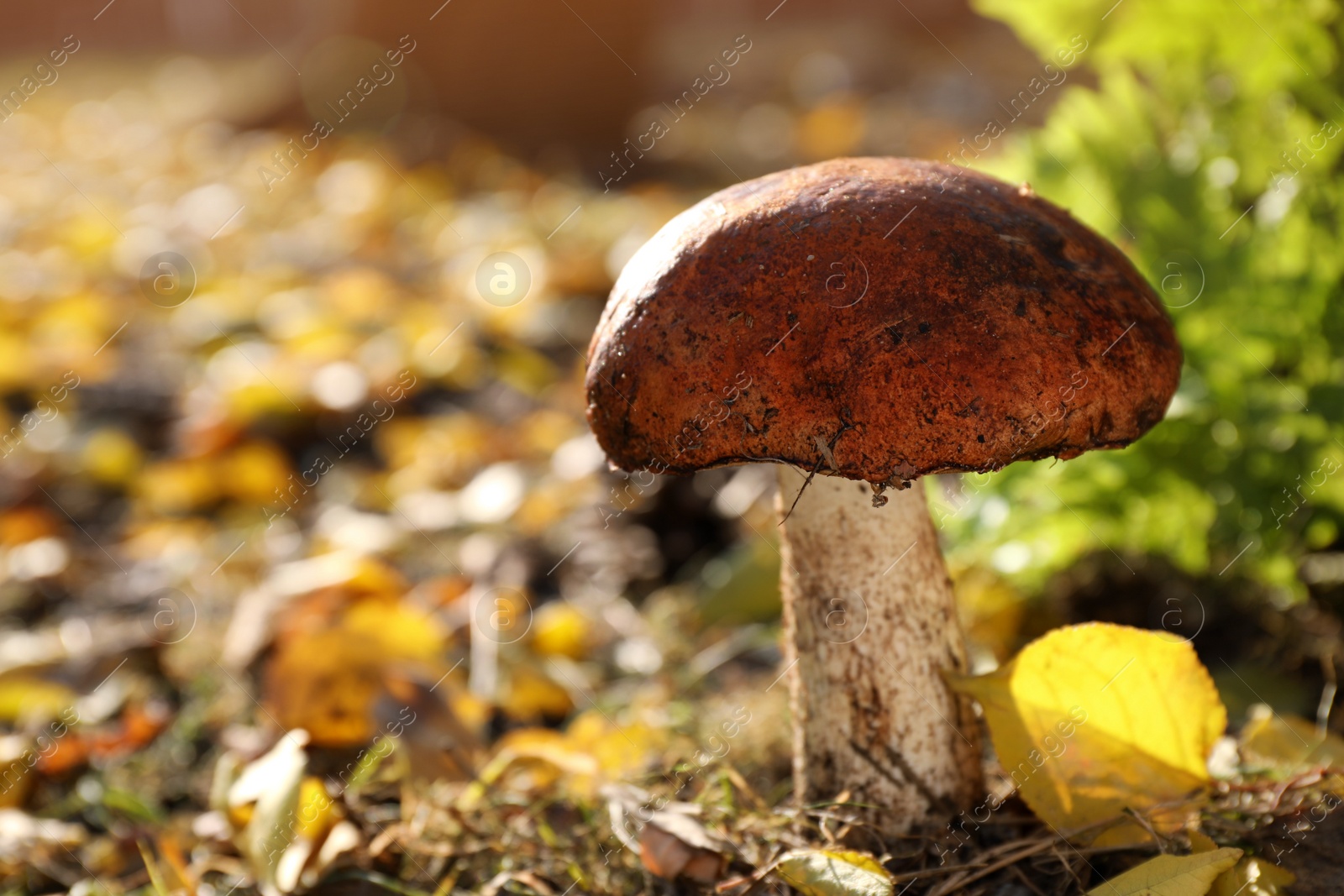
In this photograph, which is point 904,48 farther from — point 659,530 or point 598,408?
point 598,408

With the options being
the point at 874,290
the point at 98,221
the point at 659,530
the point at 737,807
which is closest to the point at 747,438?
the point at 874,290

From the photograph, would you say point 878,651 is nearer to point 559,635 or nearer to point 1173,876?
point 1173,876

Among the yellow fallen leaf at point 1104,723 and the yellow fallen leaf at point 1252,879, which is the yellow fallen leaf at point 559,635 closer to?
the yellow fallen leaf at point 1104,723

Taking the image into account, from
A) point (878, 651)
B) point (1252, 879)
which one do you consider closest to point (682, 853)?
point (878, 651)

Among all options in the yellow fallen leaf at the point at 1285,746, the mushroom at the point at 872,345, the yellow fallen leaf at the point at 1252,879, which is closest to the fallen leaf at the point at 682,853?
the mushroom at the point at 872,345

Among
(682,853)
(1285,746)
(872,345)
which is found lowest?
(1285,746)

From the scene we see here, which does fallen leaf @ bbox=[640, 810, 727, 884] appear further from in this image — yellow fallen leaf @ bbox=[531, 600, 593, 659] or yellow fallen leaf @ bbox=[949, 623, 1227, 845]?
yellow fallen leaf @ bbox=[531, 600, 593, 659]

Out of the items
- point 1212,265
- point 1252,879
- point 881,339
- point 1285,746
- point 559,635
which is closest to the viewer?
point 881,339
